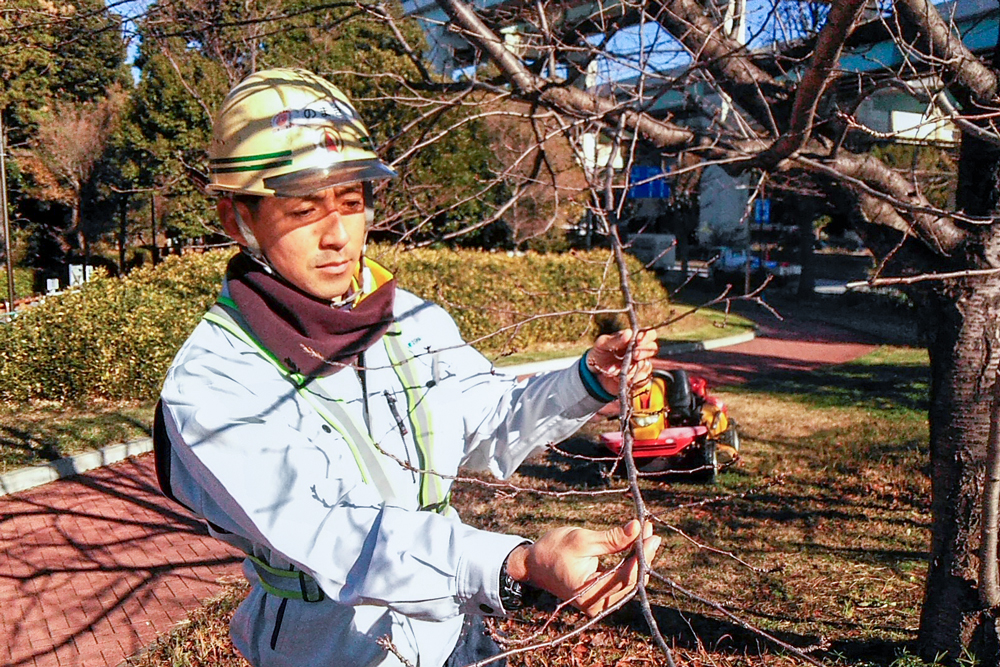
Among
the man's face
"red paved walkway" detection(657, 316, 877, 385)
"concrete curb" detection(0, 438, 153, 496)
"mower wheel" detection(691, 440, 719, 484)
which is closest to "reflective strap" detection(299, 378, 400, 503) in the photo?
the man's face

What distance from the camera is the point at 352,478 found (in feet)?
6.27

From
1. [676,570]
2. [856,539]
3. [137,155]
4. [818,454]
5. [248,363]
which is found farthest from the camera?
[137,155]

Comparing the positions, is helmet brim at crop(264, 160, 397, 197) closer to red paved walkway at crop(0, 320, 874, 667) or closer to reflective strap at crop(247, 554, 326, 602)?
reflective strap at crop(247, 554, 326, 602)

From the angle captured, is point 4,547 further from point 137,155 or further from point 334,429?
point 137,155

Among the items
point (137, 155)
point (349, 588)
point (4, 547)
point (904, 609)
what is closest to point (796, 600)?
point (904, 609)

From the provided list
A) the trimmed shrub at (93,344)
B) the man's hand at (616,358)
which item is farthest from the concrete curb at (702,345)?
the man's hand at (616,358)

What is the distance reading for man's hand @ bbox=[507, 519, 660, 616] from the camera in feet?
4.66

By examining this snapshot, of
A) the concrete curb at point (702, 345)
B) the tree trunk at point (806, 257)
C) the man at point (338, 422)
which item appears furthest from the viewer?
the tree trunk at point (806, 257)

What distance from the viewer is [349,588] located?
5.22ft

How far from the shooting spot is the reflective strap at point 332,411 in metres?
1.93

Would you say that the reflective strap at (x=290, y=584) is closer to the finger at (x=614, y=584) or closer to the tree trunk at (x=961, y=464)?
the finger at (x=614, y=584)

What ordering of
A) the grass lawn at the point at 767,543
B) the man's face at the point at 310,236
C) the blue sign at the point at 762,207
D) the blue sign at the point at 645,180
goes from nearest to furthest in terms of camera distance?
the man's face at the point at 310,236 < the blue sign at the point at 645,180 < the grass lawn at the point at 767,543 < the blue sign at the point at 762,207

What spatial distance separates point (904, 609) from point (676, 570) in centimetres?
129

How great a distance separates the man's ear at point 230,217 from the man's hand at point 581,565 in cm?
108
